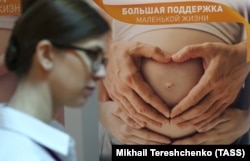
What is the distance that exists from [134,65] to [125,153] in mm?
276

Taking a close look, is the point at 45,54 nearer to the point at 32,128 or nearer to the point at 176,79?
the point at 32,128

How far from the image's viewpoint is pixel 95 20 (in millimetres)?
622

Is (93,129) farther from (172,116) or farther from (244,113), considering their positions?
(244,113)

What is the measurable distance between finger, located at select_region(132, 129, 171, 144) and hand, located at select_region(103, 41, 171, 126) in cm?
3

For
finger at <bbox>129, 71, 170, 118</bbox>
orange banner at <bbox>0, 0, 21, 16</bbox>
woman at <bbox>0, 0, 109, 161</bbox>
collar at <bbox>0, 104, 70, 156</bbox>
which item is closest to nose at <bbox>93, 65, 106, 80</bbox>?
woman at <bbox>0, 0, 109, 161</bbox>

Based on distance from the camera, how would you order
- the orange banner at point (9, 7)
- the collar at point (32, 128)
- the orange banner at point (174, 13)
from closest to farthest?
the collar at point (32, 128), the orange banner at point (174, 13), the orange banner at point (9, 7)

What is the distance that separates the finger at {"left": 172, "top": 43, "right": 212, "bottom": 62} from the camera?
1166mm

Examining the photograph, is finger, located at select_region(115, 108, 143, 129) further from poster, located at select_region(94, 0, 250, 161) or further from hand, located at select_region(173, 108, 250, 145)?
hand, located at select_region(173, 108, 250, 145)

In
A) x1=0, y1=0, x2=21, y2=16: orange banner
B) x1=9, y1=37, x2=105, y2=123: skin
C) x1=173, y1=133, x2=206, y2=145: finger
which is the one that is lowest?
x1=173, y1=133, x2=206, y2=145: finger

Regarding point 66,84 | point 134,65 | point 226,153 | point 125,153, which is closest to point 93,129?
point 125,153

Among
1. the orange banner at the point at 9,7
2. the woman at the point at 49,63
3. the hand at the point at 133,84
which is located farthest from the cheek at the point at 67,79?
the orange banner at the point at 9,7

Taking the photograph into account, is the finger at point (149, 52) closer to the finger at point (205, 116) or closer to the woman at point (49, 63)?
the finger at point (205, 116)

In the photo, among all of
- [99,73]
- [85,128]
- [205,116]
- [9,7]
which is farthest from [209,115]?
[9,7]

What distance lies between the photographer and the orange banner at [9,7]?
1.31 meters
